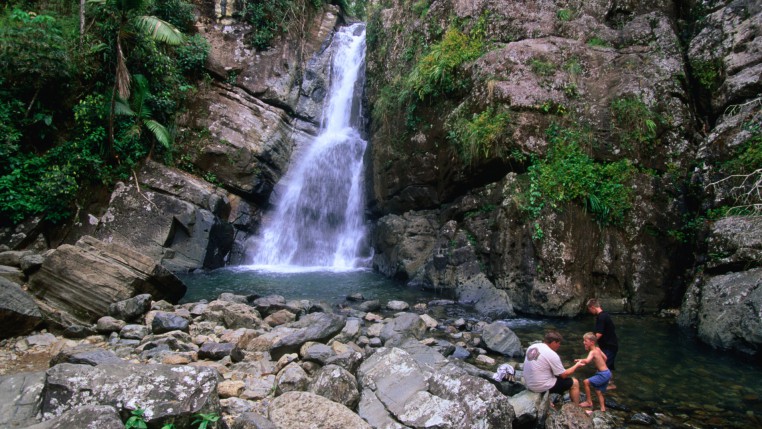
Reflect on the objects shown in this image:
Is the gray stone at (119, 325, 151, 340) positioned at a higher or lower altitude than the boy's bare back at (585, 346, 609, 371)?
lower

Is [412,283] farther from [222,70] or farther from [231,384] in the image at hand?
[222,70]

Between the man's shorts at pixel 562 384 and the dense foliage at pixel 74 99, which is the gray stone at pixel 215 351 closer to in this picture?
the man's shorts at pixel 562 384

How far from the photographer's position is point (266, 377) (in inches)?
196

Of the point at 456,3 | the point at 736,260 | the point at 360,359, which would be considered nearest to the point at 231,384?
the point at 360,359

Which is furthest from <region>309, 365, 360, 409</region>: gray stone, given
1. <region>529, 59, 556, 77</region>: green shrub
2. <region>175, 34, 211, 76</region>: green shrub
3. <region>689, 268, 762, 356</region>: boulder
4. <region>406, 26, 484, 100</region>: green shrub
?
<region>175, 34, 211, 76</region>: green shrub

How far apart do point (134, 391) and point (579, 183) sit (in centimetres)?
910

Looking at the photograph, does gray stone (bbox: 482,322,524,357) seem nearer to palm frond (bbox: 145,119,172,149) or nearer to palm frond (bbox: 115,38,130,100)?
palm frond (bbox: 145,119,172,149)

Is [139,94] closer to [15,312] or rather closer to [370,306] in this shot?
[15,312]

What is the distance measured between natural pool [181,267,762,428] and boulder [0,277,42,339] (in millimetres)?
3300

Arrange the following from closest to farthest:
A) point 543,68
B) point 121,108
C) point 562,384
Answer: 1. point 562,384
2. point 543,68
3. point 121,108

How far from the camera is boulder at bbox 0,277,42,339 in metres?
5.74

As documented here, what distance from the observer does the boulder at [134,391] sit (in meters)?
3.39

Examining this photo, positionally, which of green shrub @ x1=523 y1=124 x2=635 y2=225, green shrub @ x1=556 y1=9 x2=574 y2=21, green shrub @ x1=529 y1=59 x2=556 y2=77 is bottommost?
green shrub @ x1=523 y1=124 x2=635 y2=225

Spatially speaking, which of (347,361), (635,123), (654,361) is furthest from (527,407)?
(635,123)
